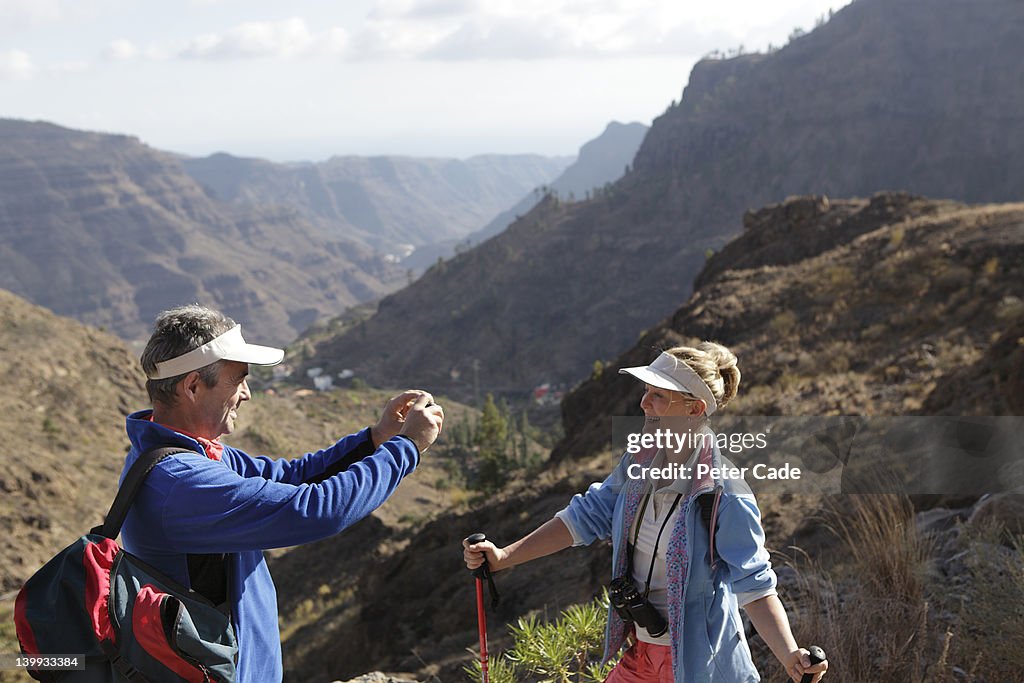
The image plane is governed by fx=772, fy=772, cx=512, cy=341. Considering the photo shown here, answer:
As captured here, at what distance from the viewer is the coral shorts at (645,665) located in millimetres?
2896

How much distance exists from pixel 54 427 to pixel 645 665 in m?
34.6

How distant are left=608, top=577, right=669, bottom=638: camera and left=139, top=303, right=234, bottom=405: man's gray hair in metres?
1.69

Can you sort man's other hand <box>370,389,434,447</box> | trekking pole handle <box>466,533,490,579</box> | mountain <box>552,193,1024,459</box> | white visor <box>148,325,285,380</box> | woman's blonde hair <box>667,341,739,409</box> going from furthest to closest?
mountain <box>552,193,1024,459</box> → man's other hand <box>370,389,434,447</box> → trekking pole handle <box>466,533,490,579</box> → woman's blonde hair <box>667,341,739,409</box> → white visor <box>148,325,285,380</box>

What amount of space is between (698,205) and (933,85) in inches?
2002

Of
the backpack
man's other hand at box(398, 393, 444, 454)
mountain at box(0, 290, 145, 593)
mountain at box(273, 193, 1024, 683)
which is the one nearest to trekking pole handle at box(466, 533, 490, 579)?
man's other hand at box(398, 393, 444, 454)

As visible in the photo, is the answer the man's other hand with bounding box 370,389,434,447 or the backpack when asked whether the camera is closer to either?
the man's other hand with bounding box 370,389,434,447

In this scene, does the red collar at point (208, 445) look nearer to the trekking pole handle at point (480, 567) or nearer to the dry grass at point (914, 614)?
the trekking pole handle at point (480, 567)

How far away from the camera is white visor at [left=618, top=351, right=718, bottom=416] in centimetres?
281

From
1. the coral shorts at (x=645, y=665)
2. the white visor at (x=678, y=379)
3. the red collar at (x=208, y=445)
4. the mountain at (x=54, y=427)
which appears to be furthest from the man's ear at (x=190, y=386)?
the mountain at (x=54, y=427)

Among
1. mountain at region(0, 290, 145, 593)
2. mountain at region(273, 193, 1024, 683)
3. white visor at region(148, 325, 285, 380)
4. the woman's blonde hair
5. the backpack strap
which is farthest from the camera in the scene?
mountain at region(0, 290, 145, 593)

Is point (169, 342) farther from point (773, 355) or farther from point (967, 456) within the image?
point (773, 355)

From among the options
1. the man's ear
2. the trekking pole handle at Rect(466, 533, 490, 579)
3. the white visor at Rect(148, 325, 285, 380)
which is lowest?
the trekking pole handle at Rect(466, 533, 490, 579)

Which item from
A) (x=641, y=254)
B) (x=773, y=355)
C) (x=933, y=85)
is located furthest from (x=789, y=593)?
(x=933, y=85)

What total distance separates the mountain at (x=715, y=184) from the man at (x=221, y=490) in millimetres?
100237
